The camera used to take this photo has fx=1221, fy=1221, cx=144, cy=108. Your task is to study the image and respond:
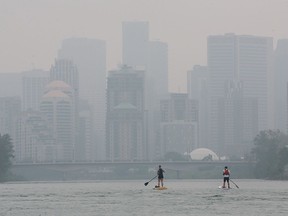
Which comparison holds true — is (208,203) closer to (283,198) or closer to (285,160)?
(283,198)

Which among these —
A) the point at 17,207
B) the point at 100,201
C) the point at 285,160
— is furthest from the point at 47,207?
the point at 285,160

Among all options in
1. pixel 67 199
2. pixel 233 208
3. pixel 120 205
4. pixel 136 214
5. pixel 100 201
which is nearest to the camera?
pixel 136 214

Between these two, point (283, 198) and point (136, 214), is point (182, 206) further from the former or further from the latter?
point (283, 198)

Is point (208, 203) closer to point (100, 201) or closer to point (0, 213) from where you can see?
point (100, 201)

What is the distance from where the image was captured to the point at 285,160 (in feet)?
601

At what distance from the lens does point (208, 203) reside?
63.2m

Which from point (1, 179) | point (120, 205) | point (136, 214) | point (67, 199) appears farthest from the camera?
point (1, 179)

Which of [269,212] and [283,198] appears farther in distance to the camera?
[283,198]

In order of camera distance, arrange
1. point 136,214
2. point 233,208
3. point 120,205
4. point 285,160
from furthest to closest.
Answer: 1. point 285,160
2. point 120,205
3. point 233,208
4. point 136,214

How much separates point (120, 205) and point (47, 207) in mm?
3704

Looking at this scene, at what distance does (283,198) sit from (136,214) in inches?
706

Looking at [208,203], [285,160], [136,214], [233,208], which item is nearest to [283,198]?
[208,203]

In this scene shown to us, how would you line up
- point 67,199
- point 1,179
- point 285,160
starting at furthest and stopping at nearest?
point 1,179 → point 285,160 → point 67,199

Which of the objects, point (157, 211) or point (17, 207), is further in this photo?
point (17, 207)
